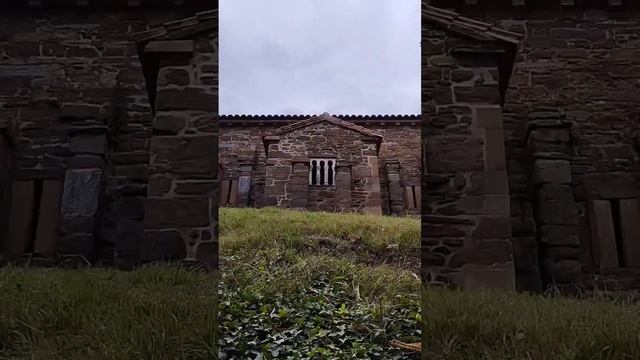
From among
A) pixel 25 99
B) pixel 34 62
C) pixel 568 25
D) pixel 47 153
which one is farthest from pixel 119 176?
pixel 568 25

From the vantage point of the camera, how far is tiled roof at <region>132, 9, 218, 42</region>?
10.1 ft

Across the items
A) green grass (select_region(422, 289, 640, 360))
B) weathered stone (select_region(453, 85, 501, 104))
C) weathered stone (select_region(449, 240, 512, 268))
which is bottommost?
green grass (select_region(422, 289, 640, 360))

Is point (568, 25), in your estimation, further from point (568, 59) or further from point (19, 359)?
point (19, 359)

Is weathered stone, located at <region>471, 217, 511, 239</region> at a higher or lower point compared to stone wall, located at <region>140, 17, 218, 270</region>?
lower

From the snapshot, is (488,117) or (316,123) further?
(316,123)

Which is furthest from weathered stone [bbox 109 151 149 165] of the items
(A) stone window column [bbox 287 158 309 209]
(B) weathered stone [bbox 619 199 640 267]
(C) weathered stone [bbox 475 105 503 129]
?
(B) weathered stone [bbox 619 199 640 267]

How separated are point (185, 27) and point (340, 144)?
1.90 metres

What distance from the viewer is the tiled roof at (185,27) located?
3064 millimetres

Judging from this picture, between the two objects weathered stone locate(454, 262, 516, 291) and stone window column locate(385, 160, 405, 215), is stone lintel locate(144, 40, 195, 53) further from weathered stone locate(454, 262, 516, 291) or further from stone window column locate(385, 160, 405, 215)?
stone window column locate(385, 160, 405, 215)

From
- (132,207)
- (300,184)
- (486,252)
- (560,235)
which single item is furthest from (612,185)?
(132,207)

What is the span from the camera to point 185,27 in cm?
311

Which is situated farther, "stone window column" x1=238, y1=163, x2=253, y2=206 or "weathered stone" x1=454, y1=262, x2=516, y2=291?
"stone window column" x1=238, y1=163, x2=253, y2=206

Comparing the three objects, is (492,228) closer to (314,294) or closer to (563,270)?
(314,294)

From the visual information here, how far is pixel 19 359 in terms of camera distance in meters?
2.07
